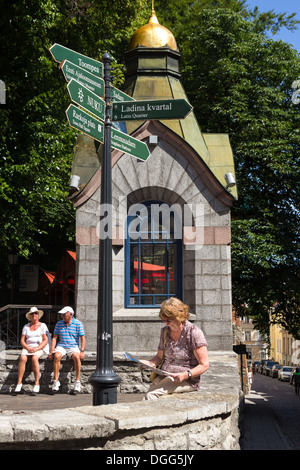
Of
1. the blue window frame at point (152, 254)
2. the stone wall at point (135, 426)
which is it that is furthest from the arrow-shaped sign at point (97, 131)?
the blue window frame at point (152, 254)

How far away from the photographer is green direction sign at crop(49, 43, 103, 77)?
7.02m

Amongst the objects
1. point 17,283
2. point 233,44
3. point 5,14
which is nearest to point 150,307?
point 5,14

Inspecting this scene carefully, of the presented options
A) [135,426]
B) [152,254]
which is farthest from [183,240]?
[135,426]

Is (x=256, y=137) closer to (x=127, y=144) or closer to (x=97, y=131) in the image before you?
(x=127, y=144)

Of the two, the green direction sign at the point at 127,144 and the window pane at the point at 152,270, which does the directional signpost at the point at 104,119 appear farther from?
the window pane at the point at 152,270

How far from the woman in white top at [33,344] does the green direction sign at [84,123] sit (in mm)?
4462

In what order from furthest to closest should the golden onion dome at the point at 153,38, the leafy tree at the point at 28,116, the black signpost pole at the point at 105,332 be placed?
the leafy tree at the point at 28,116, the golden onion dome at the point at 153,38, the black signpost pole at the point at 105,332

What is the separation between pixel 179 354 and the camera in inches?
228

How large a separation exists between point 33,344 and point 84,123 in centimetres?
492

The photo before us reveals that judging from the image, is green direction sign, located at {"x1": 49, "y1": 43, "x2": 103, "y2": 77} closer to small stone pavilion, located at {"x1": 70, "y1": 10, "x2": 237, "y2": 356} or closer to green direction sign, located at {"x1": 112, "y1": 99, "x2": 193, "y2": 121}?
green direction sign, located at {"x1": 112, "y1": 99, "x2": 193, "y2": 121}

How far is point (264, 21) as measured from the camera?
26.1 meters

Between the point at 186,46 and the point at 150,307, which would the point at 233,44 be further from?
the point at 150,307

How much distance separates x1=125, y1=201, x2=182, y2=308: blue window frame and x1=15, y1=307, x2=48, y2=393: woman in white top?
1.93 metres

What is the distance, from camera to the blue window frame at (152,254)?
11.6 m
